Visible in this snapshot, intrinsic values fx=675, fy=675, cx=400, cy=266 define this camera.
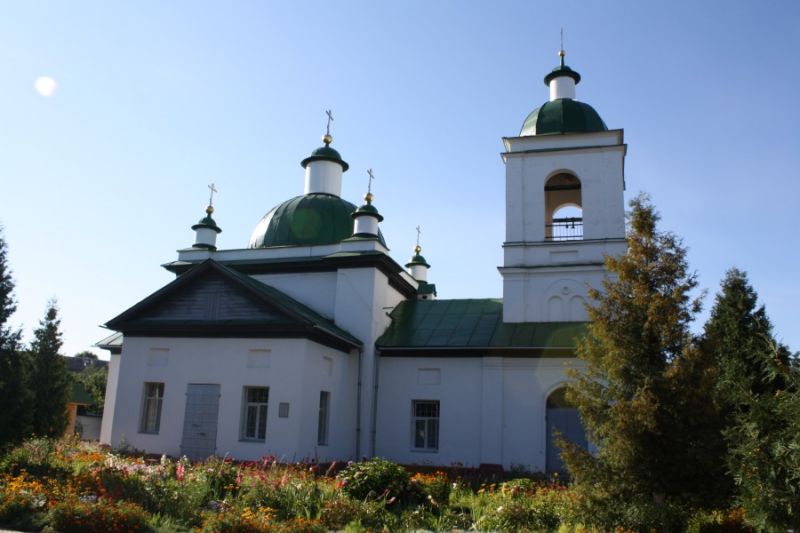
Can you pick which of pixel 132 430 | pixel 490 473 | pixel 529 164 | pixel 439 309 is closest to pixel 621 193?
Result: pixel 529 164

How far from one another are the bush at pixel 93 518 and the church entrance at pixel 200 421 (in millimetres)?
8739

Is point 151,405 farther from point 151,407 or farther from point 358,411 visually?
point 358,411

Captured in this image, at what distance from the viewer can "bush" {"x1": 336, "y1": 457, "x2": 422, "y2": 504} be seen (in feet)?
43.0

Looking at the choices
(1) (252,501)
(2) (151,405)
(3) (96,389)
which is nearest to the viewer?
(1) (252,501)

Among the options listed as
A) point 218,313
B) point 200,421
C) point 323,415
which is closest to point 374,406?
point 323,415

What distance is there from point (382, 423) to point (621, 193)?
11.0 m

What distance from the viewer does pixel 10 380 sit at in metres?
15.9

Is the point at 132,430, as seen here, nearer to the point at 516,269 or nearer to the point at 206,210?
the point at 206,210

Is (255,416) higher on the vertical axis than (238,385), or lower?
lower

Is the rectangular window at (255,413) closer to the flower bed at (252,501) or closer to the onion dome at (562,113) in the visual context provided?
the flower bed at (252,501)

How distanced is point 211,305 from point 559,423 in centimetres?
1121

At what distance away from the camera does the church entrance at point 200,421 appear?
1945cm

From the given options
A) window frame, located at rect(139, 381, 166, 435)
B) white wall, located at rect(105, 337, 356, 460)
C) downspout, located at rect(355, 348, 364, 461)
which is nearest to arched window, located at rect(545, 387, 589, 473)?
downspout, located at rect(355, 348, 364, 461)

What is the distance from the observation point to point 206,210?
88.4 ft
